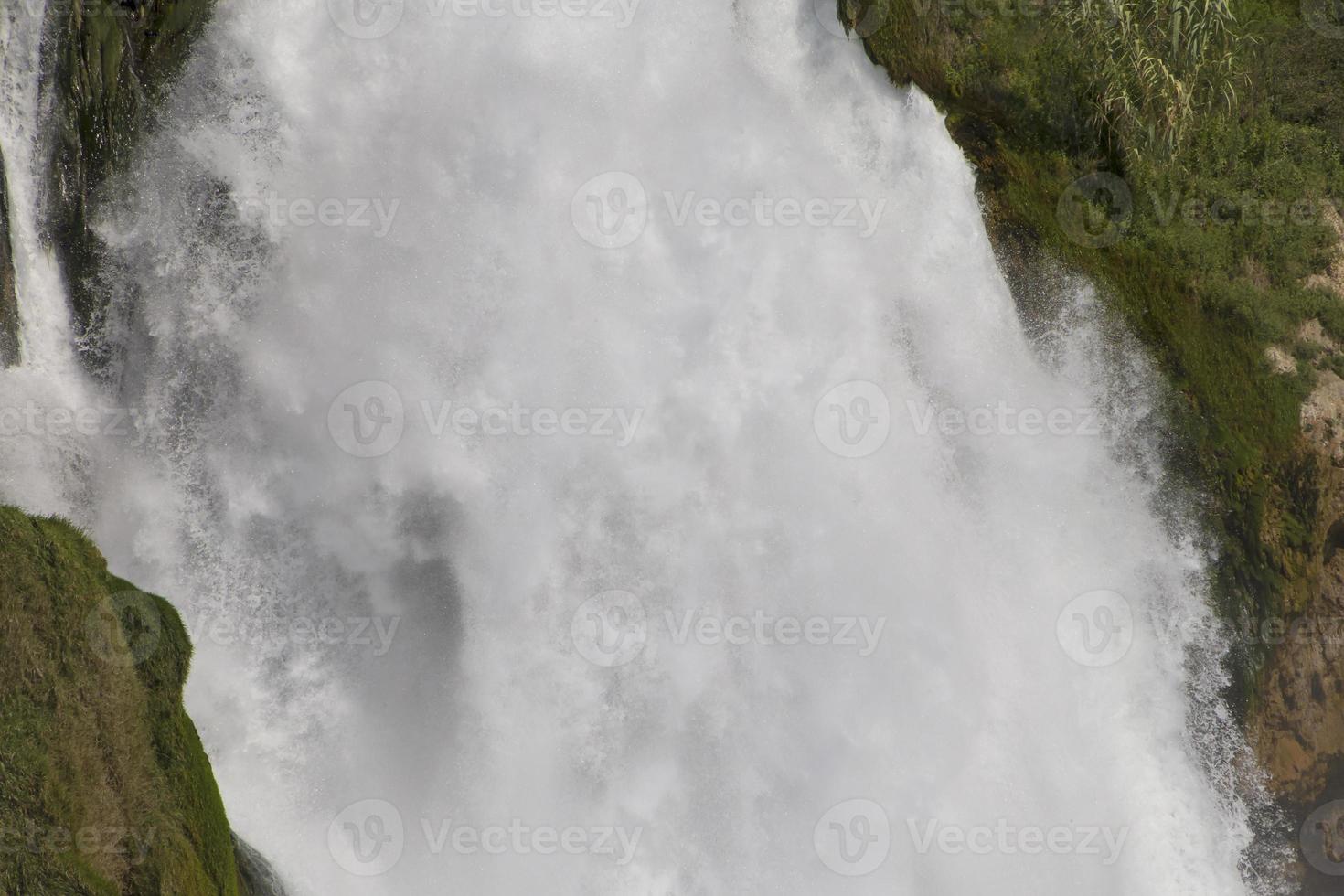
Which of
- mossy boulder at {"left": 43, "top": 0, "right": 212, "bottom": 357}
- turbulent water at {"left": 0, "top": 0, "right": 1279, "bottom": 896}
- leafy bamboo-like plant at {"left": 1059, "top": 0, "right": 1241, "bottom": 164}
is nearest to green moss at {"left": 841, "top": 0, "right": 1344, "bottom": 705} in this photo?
leafy bamboo-like plant at {"left": 1059, "top": 0, "right": 1241, "bottom": 164}

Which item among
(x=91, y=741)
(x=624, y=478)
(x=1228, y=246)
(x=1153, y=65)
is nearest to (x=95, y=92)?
(x=91, y=741)

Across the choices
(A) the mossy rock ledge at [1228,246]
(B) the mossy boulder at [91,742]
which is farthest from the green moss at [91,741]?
(A) the mossy rock ledge at [1228,246]

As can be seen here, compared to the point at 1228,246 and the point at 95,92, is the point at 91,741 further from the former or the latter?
the point at 1228,246

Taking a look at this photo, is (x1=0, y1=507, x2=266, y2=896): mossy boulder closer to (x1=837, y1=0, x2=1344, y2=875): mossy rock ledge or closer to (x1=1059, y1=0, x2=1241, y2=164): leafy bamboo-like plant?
(x1=837, y1=0, x2=1344, y2=875): mossy rock ledge

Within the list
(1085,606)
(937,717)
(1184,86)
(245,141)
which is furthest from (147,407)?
(1184,86)

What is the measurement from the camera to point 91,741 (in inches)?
413

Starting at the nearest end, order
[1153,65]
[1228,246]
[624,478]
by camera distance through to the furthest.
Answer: [1153,65]
[1228,246]
[624,478]

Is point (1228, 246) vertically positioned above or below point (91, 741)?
above

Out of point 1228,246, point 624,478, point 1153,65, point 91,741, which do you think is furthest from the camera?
point 624,478

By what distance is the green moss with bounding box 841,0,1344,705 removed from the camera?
41.0 feet

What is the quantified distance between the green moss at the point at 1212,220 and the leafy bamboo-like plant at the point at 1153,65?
0.18m

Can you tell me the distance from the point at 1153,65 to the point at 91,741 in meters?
14.8

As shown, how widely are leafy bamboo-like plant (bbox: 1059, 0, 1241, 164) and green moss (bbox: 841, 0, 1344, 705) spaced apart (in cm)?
18

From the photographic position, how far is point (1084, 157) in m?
13.1
